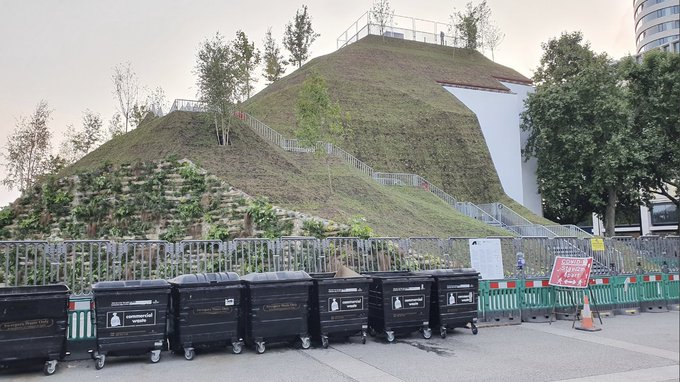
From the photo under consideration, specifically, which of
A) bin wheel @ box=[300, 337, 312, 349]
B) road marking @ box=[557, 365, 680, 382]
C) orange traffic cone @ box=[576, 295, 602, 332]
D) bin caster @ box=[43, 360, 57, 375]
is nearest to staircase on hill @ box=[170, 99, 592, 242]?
orange traffic cone @ box=[576, 295, 602, 332]

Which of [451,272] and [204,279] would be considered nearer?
[204,279]

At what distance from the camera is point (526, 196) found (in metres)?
45.2

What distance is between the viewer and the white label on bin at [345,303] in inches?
358

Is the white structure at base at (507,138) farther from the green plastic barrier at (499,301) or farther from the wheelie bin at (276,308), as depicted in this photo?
the wheelie bin at (276,308)

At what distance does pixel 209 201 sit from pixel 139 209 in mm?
3121

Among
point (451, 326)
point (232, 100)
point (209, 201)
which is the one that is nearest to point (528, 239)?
point (451, 326)

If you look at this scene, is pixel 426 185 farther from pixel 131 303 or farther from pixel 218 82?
pixel 131 303

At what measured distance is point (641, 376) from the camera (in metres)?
7.29

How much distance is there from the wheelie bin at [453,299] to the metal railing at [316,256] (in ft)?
5.99

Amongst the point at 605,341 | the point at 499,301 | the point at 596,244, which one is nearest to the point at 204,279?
the point at 499,301

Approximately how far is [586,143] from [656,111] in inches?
204

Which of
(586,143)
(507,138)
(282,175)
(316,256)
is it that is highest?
(507,138)

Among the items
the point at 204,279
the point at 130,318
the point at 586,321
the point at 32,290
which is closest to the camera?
the point at 32,290

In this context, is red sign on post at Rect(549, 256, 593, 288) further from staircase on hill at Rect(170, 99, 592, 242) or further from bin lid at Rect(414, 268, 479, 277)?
staircase on hill at Rect(170, 99, 592, 242)
